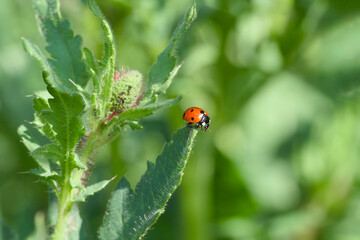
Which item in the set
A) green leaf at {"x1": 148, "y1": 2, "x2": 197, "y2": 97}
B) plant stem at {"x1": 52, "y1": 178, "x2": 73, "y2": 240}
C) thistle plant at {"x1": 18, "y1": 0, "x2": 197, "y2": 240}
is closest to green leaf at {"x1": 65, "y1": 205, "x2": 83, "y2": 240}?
thistle plant at {"x1": 18, "y1": 0, "x2": 197, "y2": 240}

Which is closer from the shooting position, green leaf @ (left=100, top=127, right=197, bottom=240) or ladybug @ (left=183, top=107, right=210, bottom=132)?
green leaf @ (left=100, top=127, right=197, bottom=240)

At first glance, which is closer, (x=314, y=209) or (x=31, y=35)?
(x=314, y=209)

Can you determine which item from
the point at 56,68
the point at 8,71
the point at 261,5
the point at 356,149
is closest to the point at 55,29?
the point at 56,68

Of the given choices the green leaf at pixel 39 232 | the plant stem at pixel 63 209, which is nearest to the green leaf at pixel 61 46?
the plant stem at pixel 63 209

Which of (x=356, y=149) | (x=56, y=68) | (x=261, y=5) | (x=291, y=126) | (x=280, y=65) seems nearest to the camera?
(x=56, y=68)

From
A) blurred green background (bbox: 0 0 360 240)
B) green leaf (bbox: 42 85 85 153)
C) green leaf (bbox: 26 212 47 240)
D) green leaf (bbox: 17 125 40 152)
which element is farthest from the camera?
blurred green background (bbox: 0 0 360 240)

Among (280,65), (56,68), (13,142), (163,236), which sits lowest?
(56,68)

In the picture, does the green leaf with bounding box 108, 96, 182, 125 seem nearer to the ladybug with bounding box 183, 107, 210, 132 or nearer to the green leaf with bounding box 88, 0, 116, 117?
the green leaf with bounding box 88, 0, 116, 117

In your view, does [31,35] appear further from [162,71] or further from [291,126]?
[162,71]
